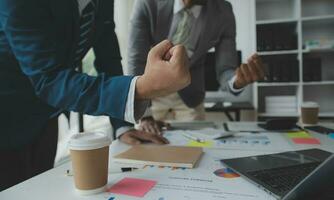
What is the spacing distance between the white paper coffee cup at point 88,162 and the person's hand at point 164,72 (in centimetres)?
12

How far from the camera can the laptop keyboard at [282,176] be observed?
507 mm

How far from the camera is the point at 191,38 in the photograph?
1.34m

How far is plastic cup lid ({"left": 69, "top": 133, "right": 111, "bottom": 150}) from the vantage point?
1.69ft

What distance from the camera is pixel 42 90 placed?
58 centimetres

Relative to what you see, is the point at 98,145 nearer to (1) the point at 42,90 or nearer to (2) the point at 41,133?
(1) the point at 42,90

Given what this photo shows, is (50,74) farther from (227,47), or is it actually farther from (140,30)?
(227,47)

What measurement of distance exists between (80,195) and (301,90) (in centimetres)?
249

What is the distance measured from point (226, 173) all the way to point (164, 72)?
0.28m

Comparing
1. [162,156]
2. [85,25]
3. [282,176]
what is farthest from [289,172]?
[85,25]

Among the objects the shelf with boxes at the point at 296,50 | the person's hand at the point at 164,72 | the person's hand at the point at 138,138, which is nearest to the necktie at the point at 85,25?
the person's hand at the point at 138,138

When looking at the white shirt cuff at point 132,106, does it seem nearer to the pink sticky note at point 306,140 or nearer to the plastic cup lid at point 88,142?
the plastic cup lid at point 88,142

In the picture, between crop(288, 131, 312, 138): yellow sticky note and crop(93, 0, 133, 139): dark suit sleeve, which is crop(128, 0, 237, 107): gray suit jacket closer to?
crop(93, 0, 133, 139): dark suit sleeve

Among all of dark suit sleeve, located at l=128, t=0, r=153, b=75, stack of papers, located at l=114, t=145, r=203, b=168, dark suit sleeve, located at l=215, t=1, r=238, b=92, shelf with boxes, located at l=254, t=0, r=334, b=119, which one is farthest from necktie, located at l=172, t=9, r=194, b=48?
shelf with boxes, located at l=254, t=0, r=334, b=119

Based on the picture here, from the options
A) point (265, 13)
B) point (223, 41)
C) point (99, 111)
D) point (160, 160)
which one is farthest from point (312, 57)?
point (99, 111)
